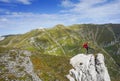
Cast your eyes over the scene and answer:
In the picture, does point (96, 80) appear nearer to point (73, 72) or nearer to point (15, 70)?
point (73, 72)

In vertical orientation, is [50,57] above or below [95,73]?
above

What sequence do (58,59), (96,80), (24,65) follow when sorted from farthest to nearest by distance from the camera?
1. (58,59)
2. (96,80)
3. (24,65)

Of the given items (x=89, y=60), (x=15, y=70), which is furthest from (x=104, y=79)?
(x=15, y=70)

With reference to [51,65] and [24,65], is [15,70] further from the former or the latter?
[51,65]

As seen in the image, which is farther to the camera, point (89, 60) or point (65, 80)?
point (89, 60)

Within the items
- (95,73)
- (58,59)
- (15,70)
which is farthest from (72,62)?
(15,70)

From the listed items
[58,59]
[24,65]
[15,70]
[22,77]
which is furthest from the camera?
[58,59]
